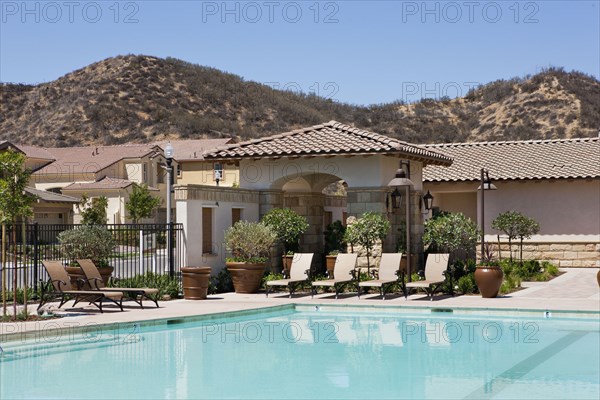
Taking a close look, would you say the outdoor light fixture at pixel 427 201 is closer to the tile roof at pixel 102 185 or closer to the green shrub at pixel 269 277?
the green shrub at pixel 269 277

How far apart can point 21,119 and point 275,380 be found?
74021 mm

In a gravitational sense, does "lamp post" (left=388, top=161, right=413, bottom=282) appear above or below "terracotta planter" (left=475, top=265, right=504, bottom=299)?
above

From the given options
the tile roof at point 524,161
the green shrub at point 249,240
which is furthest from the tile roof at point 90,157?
the green shrub at point 249,240

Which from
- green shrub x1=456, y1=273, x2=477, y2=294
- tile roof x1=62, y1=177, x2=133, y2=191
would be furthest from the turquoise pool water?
tile roof x1=62, y1=177, x2=133, y2=191

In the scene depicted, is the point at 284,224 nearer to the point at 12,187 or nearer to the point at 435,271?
the point at 435,271

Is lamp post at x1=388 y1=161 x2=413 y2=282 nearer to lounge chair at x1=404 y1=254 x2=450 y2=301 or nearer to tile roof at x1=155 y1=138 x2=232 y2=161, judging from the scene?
lounge chair at x1=404 y1=254 x2=450 y2=301

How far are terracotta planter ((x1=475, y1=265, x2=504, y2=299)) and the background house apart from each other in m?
10.2

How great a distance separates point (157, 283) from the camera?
18859mm

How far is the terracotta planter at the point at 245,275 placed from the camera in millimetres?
19891

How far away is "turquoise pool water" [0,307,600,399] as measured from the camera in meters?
9.37

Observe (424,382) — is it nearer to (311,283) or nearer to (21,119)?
(311,283)

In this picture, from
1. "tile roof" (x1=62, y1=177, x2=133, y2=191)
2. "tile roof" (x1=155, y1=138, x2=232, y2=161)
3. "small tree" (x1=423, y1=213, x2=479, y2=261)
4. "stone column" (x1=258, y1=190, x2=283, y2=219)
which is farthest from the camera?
"tile roof" (x1=155, y1=138, x2=232, y2=161)

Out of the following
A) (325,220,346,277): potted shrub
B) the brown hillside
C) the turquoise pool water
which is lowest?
the turquoise pool water

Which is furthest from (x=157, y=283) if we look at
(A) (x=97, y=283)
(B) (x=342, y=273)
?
(B) (x=342, y=273)
